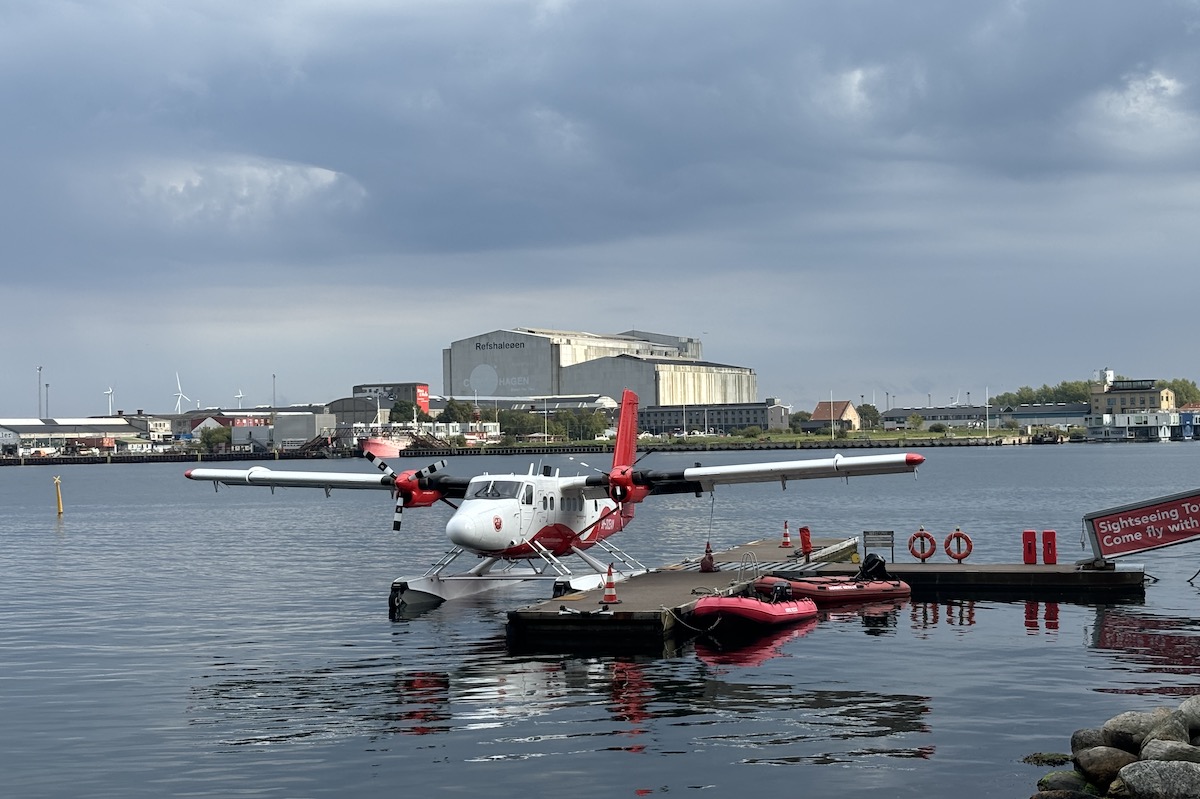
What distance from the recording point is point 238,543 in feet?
221

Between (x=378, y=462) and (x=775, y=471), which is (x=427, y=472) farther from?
(x=775, y=471)

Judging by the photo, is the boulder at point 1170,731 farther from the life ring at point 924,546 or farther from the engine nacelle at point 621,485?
the life ring at point 924,546

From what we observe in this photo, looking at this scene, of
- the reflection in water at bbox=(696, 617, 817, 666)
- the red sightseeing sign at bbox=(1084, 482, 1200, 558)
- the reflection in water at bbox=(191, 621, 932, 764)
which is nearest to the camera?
the reflection in water at bbox=(191, 621, 932, 764)

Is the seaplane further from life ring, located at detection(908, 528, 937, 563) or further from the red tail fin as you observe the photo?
life ring, located at detection(908, 528, 937, 563)

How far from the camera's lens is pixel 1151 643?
3067 centimetres

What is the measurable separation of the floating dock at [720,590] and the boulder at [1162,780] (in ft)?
47.8

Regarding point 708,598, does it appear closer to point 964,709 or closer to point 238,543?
point 964,709

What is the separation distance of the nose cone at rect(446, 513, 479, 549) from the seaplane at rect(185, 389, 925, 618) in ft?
0.08

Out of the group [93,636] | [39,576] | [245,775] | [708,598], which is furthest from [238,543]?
[245,775]

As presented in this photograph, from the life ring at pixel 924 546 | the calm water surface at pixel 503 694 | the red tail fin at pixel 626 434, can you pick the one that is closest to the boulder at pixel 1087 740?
the calm water surface at pixel 503 694

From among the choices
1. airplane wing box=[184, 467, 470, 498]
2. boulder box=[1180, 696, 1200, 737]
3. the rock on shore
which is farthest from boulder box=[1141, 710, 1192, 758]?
airplane wing box=[184, 467, 470, 498]

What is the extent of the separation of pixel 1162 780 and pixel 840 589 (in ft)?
70.7

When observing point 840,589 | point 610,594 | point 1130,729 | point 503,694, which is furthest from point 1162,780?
point 840,589

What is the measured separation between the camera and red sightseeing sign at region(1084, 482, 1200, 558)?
38812mm
